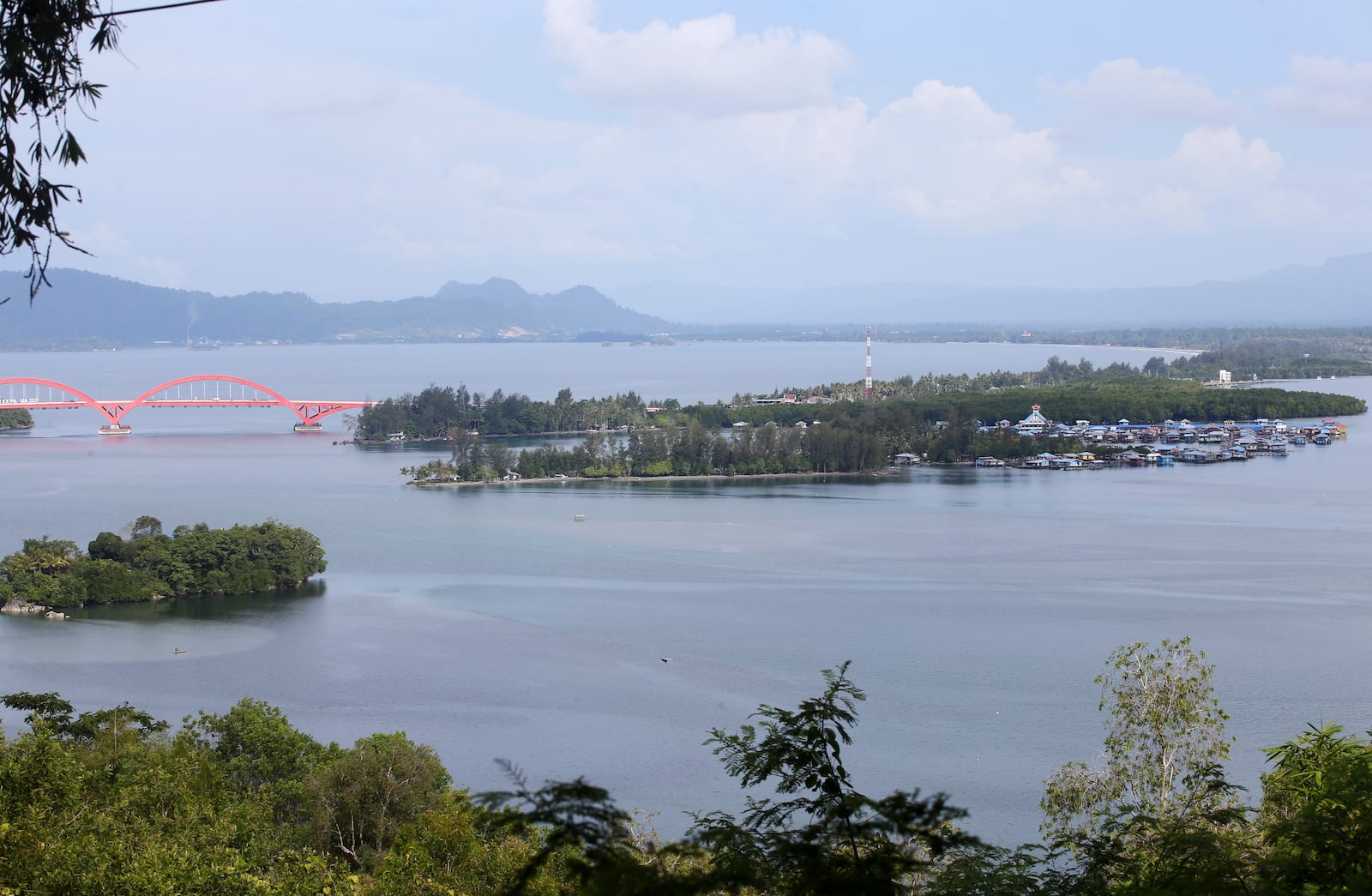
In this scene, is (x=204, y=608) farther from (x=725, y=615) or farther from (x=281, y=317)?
(x=281, y=317)

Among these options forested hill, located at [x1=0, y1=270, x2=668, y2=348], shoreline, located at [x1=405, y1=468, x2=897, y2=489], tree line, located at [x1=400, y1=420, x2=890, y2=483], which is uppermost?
forested hill, located at [x1=0, y1=270, x2=668, y2=348]

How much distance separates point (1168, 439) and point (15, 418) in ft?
90.8

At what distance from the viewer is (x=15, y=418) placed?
32969mm

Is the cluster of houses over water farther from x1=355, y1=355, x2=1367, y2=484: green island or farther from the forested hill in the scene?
the forested hill

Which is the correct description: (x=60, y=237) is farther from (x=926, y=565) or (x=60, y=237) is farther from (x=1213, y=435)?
(x=1213, y=435)

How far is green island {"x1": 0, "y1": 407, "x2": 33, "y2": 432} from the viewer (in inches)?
1283

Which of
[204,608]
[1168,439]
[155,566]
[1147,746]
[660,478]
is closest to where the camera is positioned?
[1147,746]

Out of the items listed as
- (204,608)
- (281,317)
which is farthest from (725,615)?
(281,317)

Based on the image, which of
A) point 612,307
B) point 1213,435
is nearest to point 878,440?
point 1213,435

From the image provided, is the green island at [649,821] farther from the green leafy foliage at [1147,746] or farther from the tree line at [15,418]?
the tree line at [15,418]

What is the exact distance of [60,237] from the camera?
240 centimetres

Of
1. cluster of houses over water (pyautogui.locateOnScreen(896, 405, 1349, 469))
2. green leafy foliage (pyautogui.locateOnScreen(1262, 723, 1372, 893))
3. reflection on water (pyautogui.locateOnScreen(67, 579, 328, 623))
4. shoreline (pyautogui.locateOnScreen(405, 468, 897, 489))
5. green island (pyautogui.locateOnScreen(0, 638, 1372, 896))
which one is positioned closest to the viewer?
green island (pyautogui.locateOnScreen(0, 638, 1372, 896))

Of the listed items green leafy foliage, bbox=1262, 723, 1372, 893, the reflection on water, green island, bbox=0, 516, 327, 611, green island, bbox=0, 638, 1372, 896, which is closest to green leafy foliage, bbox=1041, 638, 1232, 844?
green island, bbox=0, 638, 1372, 896

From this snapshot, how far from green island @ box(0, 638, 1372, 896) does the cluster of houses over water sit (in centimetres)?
1719
